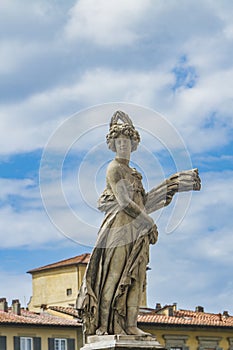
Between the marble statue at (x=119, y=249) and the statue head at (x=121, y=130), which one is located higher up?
the statue head at (x=121, y=130)

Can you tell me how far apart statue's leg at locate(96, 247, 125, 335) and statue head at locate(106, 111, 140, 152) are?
1.16m

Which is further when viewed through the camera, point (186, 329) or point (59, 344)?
point (186, 329)

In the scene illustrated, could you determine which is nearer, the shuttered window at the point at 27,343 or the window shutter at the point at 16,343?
the window shutter at the point at 16,343

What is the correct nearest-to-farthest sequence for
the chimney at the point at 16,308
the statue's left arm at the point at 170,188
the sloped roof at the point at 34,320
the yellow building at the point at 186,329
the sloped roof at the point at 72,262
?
the statue's left arm at the point at 170,188
the sloped roof at the point at 34,320
the chimney at the point at 16,308
the yellow building at the point at 186,329
the sloped roof at the point at 72,262

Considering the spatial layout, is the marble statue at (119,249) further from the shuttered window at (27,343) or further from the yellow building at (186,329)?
the yellow building at (186,329)

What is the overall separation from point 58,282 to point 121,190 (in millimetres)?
64955

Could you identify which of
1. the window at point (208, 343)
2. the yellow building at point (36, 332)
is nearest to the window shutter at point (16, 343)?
the yellow building at point (36, 332)

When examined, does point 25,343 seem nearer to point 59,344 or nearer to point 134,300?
point 59,344

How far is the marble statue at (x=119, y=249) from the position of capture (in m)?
11.5

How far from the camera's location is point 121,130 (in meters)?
11.8

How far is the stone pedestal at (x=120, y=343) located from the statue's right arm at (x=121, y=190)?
1336 mm

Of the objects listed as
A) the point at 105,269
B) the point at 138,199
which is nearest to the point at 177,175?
the point at 138,199

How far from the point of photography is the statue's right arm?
11602mm

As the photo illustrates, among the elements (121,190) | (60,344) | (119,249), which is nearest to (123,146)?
(121,190)
